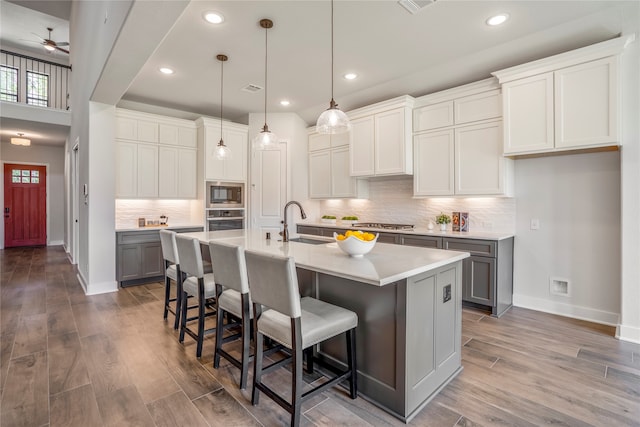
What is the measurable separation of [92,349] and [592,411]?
3632 millimetres

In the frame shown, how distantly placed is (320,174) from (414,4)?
3.32 meters

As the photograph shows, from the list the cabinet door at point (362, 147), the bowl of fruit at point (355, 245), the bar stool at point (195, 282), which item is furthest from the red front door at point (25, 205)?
the bowl of fruit at point (355, 245)

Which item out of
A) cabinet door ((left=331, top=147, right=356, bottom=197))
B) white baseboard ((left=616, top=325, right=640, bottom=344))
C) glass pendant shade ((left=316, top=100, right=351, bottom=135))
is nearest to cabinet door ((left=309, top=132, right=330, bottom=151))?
cabinet door ((left=331, top=147, right=356, bottom=197))

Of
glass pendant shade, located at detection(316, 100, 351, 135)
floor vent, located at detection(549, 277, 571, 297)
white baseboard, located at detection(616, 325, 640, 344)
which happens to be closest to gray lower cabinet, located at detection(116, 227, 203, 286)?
glass pendant shade, located at detection(316, 100, 351, 135)

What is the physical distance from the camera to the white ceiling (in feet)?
9.17

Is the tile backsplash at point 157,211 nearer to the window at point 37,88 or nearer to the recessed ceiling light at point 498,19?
the window at point 37,88

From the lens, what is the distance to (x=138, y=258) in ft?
15.6

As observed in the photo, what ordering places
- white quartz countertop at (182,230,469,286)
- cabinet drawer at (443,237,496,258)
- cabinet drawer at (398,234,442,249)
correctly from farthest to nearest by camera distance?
cabinet drawer at (398,234,442,249) < cabinet drawer at (443,237,496,258) < white quartz countertop at (182,230,469,286)

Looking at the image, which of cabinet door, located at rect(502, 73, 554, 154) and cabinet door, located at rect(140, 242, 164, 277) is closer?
cabinet door, located at rect(502, 73, 554, 154)

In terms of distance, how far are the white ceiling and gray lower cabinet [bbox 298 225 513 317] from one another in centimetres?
207

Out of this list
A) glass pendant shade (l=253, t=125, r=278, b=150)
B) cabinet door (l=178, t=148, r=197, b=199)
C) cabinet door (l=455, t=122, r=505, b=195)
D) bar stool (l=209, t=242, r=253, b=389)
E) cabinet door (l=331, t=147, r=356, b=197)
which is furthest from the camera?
cabinet door (l=178, t=148, r=197, b=199)

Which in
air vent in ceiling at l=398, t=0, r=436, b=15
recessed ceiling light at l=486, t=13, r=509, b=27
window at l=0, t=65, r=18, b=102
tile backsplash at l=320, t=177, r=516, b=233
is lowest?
tile backsplash at l=320, t=177, r=516, b=233

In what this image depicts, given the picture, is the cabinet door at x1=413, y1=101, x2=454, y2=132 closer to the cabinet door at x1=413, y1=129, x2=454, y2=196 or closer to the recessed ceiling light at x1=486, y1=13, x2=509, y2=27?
the cabinet door at x1=413, y1=129, x2=454, y2=196

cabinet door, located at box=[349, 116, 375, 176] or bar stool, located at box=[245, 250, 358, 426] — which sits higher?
cabinet door, located at box=[349, 116, 375, 176]
